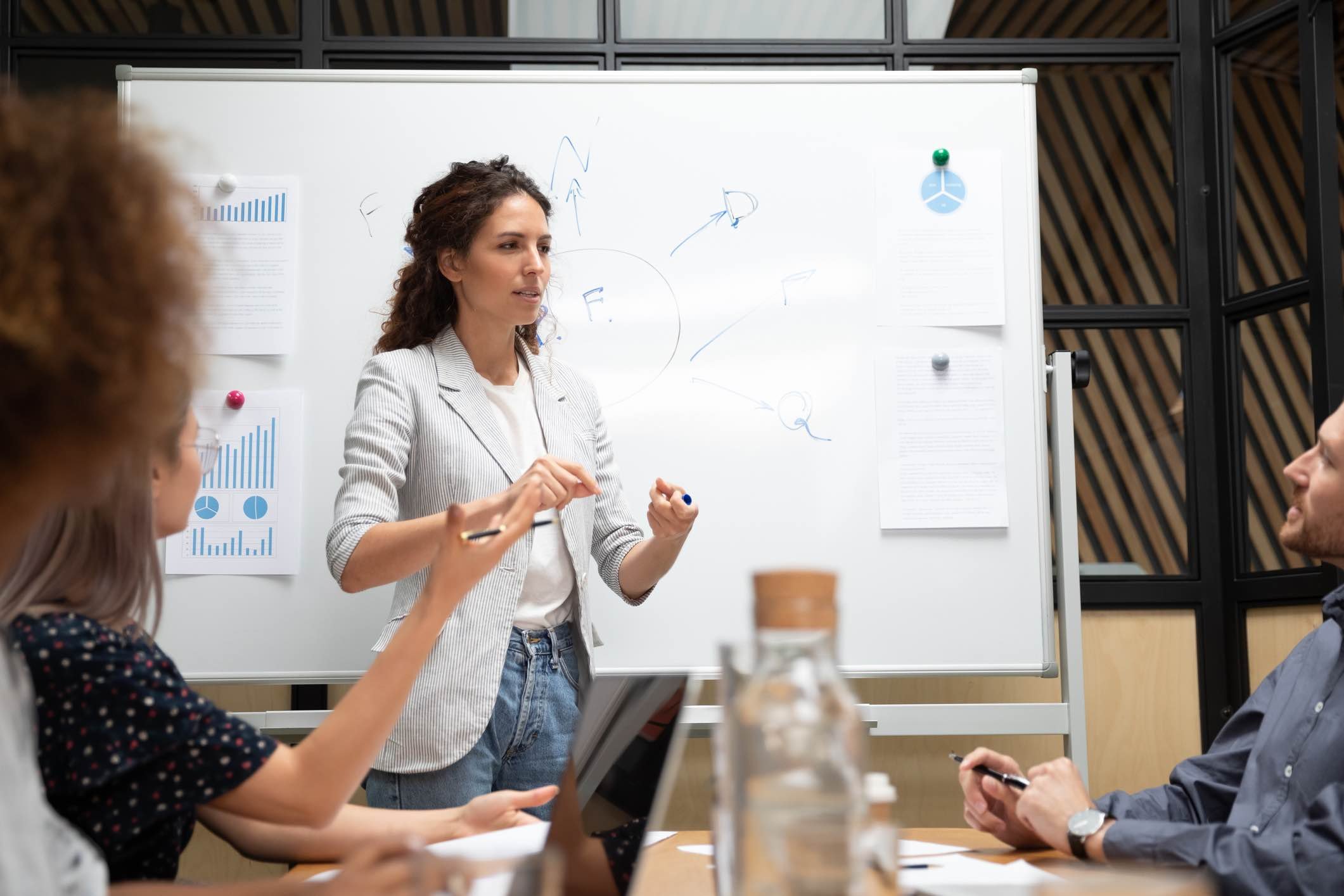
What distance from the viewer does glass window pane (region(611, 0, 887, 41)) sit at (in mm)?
3113

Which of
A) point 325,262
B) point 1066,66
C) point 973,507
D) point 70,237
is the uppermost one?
point 1066,66

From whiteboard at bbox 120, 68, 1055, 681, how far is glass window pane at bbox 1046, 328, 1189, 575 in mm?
638

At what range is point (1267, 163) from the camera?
3027mm

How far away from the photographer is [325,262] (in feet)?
8.49

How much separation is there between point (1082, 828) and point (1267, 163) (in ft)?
7.82

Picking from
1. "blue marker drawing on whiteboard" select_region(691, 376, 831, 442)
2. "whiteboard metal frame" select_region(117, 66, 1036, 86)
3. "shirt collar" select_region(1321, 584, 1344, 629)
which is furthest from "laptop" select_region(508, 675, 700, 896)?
"whiteboard metal frame" select_region(117, 66, 1036, 86)

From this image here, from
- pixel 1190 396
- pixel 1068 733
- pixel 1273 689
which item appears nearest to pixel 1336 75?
pixel 1190 396

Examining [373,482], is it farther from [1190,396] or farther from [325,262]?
[1190,396]

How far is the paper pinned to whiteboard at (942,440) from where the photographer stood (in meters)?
2.55

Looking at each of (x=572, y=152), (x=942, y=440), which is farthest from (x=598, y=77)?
(x=942, y=440)

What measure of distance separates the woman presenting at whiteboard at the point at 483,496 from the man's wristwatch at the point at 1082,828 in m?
0.76

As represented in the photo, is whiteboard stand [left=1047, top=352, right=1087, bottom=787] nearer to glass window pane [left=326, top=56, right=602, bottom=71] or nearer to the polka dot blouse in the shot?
glass window pane [left=326, top=56, right=602, bottom=71]

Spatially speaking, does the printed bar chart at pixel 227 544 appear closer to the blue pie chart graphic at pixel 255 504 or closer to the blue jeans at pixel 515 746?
the blue pie chart graphic at pixel 255 504

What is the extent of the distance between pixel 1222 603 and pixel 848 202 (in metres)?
1.44
